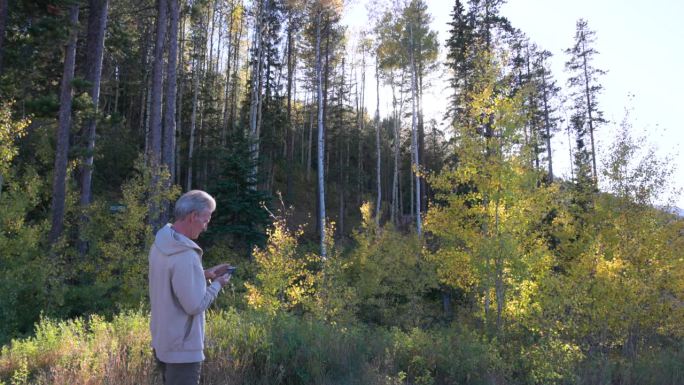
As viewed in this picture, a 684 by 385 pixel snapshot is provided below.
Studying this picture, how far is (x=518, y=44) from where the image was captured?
30047 mm

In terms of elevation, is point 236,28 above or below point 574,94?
above

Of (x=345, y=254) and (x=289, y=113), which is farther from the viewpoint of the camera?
(x=289, y=113)

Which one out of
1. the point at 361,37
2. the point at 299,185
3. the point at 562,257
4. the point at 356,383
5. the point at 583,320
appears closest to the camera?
the point at 356,383

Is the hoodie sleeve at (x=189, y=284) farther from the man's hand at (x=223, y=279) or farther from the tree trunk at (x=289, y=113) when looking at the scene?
the tree trunk at (x=289, y=113)

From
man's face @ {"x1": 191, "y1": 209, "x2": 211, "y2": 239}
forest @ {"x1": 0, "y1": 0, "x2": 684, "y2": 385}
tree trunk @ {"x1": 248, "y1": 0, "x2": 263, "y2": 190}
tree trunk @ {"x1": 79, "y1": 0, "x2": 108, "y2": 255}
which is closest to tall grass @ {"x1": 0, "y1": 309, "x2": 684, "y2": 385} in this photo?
forest @ {"x1": 0, "y1": 0, "x2": 684, "y2": 385}

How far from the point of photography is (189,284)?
2539 millimetres

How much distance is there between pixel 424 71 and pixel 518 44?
30.5ft

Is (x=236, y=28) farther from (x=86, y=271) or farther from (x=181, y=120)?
(x=86, y=271)

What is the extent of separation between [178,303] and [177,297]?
7 centimetres

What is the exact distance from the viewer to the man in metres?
2.55

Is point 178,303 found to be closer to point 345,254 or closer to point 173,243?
point 173,243

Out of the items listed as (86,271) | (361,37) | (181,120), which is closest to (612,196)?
(86,271)

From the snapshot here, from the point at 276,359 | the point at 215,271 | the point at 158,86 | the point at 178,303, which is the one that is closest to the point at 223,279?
the point at 215,271

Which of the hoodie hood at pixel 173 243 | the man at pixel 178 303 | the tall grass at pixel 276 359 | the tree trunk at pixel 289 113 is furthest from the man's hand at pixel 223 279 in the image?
the tree trunk at pixel 289 113
